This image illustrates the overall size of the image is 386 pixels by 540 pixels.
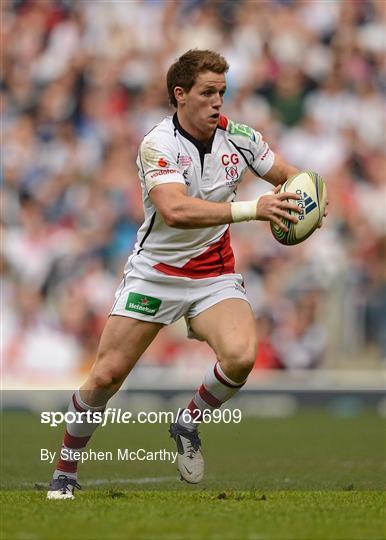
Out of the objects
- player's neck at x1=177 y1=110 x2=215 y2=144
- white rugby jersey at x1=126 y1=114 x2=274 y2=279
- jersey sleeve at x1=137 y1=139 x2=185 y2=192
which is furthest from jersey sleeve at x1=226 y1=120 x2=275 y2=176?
jersey sleeve at x1=137 y1=139 x2=185 y2=192

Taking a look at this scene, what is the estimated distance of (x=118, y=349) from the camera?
20.5 ft

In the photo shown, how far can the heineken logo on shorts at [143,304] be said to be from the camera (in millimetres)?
6355

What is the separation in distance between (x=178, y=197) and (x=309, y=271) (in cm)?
883

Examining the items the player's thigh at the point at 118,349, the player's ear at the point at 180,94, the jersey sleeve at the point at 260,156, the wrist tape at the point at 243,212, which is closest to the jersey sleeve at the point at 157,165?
the player's ear at the point at 180,94

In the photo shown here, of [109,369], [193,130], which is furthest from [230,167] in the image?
[109,369]

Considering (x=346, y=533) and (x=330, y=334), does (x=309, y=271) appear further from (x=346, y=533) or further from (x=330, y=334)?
(x=346, y=533)

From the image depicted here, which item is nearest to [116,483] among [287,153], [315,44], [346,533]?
[346,533]

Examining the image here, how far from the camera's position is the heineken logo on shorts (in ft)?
20.9

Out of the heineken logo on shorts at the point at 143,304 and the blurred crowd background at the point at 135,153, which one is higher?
the heineken logo on shorts at the point at 143,304

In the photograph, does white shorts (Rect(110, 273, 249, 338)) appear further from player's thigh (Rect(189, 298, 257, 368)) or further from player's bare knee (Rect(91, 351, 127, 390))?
player's bare knee (Rect(91, 351, 127, 390))

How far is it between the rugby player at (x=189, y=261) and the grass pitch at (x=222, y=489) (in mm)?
515

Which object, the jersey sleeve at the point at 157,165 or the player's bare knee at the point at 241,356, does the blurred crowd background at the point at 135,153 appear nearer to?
the player's bare knee at the point at 241,356

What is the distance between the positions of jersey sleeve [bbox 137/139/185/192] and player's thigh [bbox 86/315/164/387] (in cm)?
75

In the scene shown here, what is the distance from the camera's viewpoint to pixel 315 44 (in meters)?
16.8
